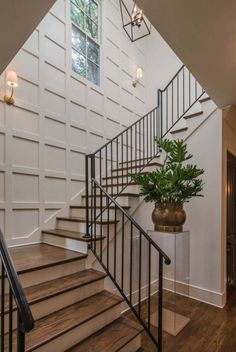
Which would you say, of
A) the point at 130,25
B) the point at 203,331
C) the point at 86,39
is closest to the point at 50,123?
the point at 86,39

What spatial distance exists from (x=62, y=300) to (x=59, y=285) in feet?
0.43

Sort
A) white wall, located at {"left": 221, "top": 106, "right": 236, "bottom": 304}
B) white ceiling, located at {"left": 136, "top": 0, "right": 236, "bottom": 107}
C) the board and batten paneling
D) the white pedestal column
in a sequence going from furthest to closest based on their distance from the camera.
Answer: white wall, located at {"left": 221, "top": 106, "right": 236, "bottom": 304} → the board and batten paneling → the white pedestal column → white ceiling, located at {"left": 136, "top": 0, "right": 236, "bottom": 107}

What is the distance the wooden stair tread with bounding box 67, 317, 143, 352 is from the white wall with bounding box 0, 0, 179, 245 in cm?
154

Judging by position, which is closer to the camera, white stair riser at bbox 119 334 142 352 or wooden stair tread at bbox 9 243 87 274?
white stair riser at bbox 119 334 142 352

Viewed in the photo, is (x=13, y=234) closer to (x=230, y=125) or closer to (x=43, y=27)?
(x=43, y=27)

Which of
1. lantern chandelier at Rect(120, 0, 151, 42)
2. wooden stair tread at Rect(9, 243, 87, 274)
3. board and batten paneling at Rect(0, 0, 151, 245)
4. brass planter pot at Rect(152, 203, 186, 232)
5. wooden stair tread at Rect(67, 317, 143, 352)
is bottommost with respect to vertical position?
wooden stair tread at Rect(67, 317, 143, 352)

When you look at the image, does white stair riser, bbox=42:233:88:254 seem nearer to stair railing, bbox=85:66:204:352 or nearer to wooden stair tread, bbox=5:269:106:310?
stair railing, bbox=85:66:204:352

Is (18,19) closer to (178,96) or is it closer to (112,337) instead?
(112,337)

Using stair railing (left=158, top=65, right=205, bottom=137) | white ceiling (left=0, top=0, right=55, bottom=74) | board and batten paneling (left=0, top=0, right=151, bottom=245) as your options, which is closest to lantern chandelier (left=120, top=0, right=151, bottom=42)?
board and batten paneling (left=0, top=0, right=151, bottom=245)

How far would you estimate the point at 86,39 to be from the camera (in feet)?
13.2

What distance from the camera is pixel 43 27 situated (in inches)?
129

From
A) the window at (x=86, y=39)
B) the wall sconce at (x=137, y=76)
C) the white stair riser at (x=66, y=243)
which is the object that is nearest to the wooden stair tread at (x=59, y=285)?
the white stair riser at (x=66, y=243)

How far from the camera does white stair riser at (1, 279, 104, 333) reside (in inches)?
72.1

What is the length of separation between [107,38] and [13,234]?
3.96 metres
